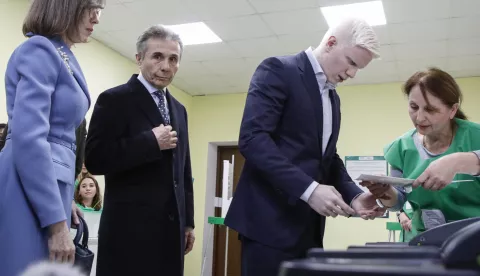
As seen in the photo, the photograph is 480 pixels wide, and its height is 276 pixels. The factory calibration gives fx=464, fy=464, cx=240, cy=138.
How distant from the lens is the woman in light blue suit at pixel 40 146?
1060 millimetres

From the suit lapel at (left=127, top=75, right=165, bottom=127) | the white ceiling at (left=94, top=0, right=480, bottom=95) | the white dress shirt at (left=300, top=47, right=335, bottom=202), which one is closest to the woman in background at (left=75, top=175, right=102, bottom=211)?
the white ceiling at (left=94, top=0, right=480, bottom=95)

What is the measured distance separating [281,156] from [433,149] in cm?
71

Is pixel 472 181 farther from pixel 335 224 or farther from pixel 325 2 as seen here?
pixel 335 224

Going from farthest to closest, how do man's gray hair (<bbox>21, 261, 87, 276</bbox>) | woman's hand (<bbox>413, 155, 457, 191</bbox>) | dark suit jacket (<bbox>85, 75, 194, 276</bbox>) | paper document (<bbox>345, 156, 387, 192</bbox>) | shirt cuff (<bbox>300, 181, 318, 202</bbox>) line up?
paper document (<bbox>345, 156, 387, 192</bbox>)
dark suit jacket (<bbox>85, 75, 194, 276</bbox>)
woman's hand (<bbox>413, 155, 457, 191</bbox>)
shirt cuff (<bbox>300, 181, 318, 202</bbox>)
man's gray hair (<bbox>21, 261, 87, 276</bbox>)

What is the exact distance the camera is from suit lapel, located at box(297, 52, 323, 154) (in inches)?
54.2

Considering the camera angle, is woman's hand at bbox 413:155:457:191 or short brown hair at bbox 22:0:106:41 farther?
woman's hand at bbox 413:155:457:191

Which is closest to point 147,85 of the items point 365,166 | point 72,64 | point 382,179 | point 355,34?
point 72,64

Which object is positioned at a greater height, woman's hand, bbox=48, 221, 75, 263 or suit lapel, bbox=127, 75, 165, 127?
suit lapel, bbox=127, 75, 165, 127

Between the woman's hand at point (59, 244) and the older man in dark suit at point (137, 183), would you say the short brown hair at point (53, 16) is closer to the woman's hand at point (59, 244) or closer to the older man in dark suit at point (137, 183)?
the older man in dark suit at point (137, 183)

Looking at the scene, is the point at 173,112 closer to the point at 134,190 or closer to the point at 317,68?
the point at 134,190

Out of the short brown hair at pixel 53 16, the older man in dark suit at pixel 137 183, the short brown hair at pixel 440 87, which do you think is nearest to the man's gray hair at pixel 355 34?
the short brown hair at pixel 440 87

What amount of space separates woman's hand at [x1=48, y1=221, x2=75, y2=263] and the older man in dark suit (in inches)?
15.8

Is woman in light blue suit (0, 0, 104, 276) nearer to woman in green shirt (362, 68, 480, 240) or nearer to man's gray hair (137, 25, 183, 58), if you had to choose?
man's gray hair (137, 25, 183, 58)

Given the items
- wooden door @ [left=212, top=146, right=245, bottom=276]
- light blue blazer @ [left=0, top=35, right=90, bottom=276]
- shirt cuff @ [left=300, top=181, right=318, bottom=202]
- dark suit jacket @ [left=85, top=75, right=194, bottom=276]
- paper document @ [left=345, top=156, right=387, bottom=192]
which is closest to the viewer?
light blue blazer @ [left=0, top=35, right=90, bottom=276]
